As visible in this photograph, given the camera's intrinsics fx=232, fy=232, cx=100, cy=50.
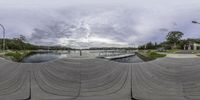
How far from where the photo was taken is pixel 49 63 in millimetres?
4434

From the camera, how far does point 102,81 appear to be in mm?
4211

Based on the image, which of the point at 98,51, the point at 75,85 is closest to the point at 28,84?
the point at 75,85

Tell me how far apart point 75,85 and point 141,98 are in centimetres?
120

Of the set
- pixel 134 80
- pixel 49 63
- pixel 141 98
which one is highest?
pixel 49 63

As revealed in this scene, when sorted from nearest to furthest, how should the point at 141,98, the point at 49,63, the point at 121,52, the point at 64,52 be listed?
the point at 141,98
the point at 49,63
the point at 64,52
the point at 121,52

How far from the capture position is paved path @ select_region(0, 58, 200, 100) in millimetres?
4059

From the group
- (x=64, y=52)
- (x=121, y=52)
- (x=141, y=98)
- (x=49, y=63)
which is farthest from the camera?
(x=121, y=52)

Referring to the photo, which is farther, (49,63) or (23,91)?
(49,63)

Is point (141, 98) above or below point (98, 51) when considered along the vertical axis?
below

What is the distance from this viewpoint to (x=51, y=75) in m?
4.29

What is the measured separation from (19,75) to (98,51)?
1906 millimetres

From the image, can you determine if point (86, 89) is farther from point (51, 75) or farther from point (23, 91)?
point (23, 91)

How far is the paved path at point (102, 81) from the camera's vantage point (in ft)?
13.3

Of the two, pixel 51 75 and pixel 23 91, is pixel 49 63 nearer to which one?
pixel 51 75
